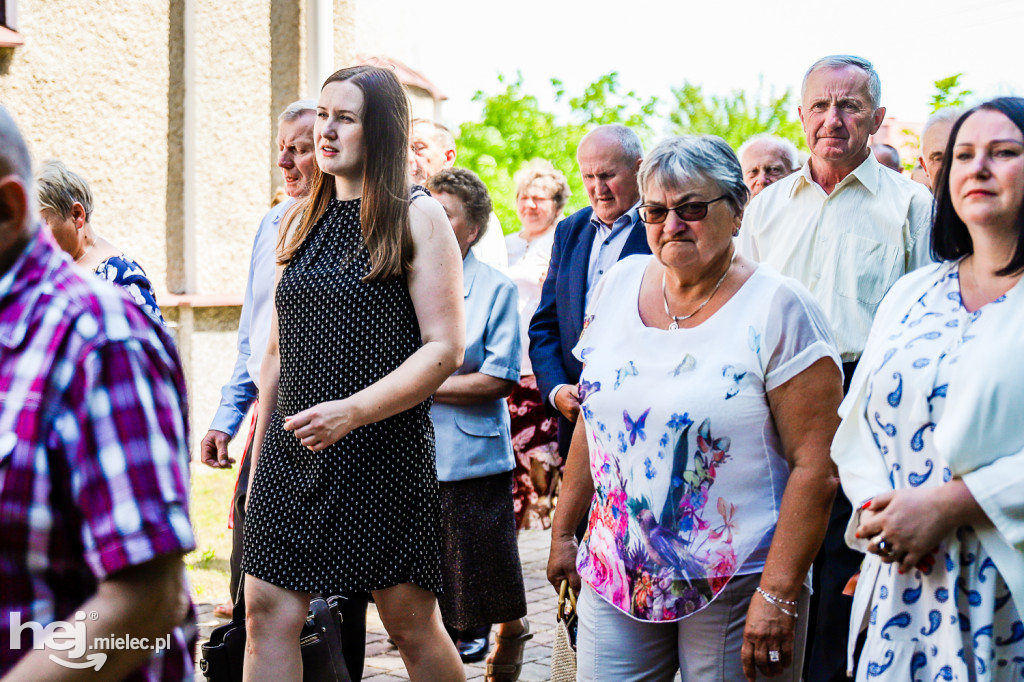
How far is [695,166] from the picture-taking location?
2.91 meters

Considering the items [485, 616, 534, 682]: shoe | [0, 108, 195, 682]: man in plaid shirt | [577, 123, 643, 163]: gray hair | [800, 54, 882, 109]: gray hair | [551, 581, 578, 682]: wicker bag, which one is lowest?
[485, 616, 534, 682]: shoe

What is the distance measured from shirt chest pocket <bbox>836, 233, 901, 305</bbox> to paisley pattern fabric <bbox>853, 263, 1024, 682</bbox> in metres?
1.40

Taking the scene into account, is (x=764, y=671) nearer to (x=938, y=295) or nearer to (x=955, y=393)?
(x=955, y=393)

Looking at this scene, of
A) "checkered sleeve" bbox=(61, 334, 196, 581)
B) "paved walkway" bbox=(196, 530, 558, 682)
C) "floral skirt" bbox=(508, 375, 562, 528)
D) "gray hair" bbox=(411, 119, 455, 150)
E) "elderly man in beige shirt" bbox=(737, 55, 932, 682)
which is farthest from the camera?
"gray hair" bbox=(411, 119, 455, 150)

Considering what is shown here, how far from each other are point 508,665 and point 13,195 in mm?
3608

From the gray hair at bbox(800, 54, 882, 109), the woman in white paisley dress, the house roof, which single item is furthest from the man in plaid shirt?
the house roof

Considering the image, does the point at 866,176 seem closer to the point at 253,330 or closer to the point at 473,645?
the point at 253,330

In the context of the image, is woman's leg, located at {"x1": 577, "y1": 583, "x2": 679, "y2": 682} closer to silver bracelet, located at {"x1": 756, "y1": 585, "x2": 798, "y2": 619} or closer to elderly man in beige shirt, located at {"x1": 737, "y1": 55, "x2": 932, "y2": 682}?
silver bracelet, located at {"x1": 756, "y1": 585, "x2": 798, "y2": 619}

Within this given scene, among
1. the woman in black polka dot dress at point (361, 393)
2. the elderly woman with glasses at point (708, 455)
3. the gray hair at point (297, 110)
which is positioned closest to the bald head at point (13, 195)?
the woman in black polka dot dress at point (361, 393)

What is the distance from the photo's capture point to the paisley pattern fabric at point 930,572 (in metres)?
2.46

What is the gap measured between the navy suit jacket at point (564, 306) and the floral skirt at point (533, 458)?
682mm

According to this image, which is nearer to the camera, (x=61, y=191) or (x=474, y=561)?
(x=61, y=191)

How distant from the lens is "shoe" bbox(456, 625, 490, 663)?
523 centimetres

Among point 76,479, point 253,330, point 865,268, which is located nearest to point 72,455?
point 76,479
